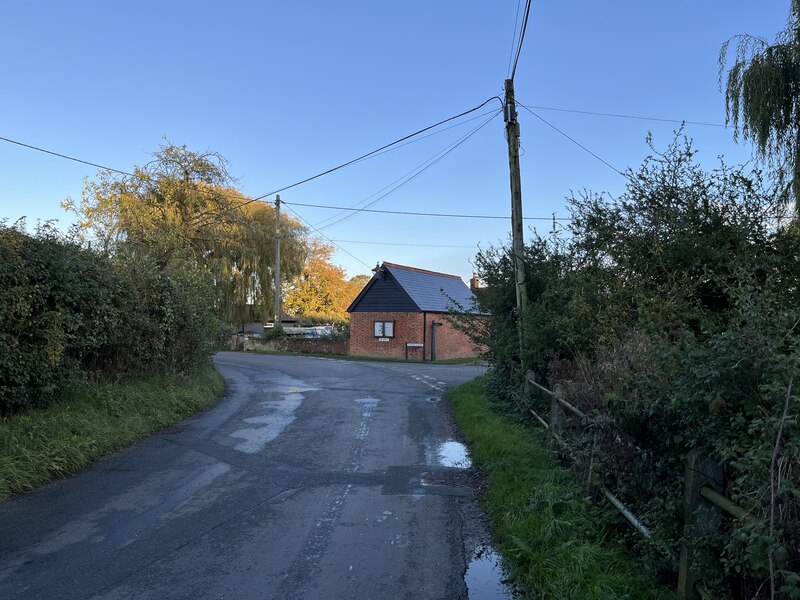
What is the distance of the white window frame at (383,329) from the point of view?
3516cm

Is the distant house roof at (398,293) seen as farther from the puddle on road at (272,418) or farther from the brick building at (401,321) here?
the puddle on road at (272,418)

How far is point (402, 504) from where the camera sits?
593 cm

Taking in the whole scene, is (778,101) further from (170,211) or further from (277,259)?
(277,259)

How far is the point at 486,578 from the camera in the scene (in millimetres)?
4336

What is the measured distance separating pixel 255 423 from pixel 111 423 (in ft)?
8.34

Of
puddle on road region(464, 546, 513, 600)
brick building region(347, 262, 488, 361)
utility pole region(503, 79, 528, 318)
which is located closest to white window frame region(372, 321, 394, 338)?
brick building region(347, 262, 488, 361)

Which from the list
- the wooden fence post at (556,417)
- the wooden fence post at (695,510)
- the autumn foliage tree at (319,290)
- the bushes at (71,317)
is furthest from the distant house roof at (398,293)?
the wooden fence post at (695,510)

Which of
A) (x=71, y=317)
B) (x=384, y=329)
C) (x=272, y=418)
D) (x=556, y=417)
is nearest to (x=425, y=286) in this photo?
(x=384, y=329)

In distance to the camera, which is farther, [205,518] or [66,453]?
[66,453]

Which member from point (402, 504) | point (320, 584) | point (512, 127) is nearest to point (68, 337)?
point (402, 504)

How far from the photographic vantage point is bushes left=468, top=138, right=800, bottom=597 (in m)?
2.61

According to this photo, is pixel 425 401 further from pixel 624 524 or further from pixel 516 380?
pixel 624 524

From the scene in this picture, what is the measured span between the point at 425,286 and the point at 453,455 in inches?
1177

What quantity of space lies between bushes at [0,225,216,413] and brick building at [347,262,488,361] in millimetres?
22464
